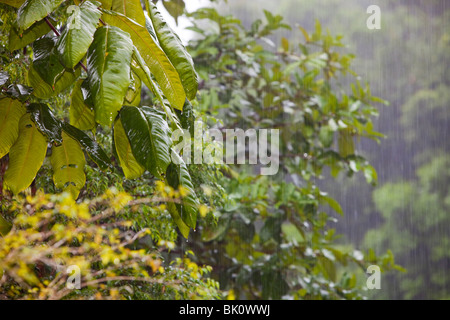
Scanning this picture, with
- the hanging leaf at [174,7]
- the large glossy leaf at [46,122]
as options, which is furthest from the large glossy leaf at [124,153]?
the hanging leaf at [174,7]

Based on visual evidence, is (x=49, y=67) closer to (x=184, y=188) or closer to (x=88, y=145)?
(x=88, y=145)

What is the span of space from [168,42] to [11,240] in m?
0.91

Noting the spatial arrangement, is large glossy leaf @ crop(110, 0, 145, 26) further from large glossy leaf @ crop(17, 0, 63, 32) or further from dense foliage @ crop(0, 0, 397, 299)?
large glossy leaf @ crop(17, 0, 63, 32)

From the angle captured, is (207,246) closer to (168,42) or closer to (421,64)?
(168,42)

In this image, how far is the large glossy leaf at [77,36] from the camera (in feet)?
2.15

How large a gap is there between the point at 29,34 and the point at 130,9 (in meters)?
0.29

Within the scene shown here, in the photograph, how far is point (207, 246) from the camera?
264 cm

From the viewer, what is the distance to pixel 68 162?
40.2 inches

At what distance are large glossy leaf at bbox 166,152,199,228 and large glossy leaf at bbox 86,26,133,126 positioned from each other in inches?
7.2

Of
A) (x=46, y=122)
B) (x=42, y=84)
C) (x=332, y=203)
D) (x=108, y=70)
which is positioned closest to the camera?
(x=108, y=70)

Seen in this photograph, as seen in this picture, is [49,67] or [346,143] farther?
[346,143]

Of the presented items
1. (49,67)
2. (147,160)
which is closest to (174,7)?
(49,67)

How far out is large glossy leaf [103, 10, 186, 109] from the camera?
762 mm

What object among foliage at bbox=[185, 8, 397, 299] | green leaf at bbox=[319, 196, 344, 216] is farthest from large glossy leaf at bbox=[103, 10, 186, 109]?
green leaf at bbox=[319, 196, 344, 216]
